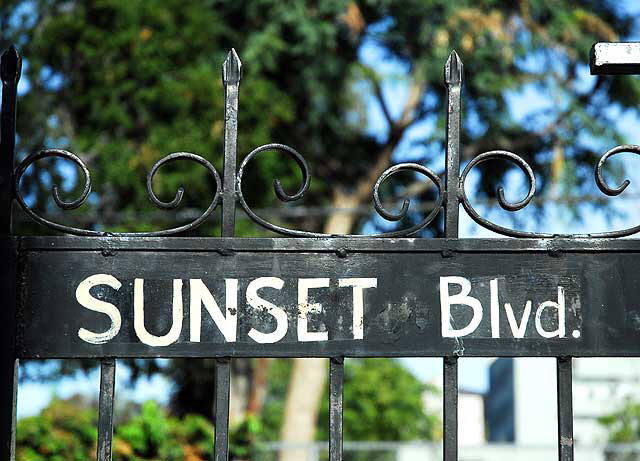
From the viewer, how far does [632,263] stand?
3.27 meters

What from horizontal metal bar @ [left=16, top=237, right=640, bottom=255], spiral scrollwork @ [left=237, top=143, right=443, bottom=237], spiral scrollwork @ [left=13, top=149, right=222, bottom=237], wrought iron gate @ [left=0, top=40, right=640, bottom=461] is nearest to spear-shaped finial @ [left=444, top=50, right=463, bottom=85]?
wrought iron gate @ [left=0, top=40, right=640, bottom=461]

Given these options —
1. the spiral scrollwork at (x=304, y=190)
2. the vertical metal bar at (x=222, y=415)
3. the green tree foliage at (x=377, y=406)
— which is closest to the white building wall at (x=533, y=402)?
the green tree foliage at (x=377, y=406)

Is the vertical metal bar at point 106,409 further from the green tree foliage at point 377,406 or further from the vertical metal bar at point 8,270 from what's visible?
the green tree foliage at point 377,406

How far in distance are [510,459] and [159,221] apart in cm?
659

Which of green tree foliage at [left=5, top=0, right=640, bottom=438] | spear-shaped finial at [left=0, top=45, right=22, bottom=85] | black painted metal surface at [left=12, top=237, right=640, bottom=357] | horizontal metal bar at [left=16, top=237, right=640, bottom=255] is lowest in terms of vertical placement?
black painted metal surface at [left=12, top=237, right=640, bottom=357]

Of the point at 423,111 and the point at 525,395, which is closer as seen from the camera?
the point at 423,111

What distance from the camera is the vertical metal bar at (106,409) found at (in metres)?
3.15

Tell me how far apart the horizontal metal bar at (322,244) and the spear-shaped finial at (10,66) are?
48 centimetres

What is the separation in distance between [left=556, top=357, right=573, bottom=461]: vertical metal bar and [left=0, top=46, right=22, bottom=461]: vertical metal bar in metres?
1.52

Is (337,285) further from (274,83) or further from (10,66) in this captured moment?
(274,83)

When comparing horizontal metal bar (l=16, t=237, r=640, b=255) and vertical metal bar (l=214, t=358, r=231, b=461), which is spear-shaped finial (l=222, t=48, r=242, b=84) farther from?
vertical metal bar (l=214, t=358, r=231, b=461)

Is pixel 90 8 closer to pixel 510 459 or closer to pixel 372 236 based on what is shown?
pixel 510 459

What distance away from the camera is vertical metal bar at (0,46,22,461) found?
123 inches

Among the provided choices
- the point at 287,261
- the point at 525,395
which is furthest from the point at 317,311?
the point at 525,395
